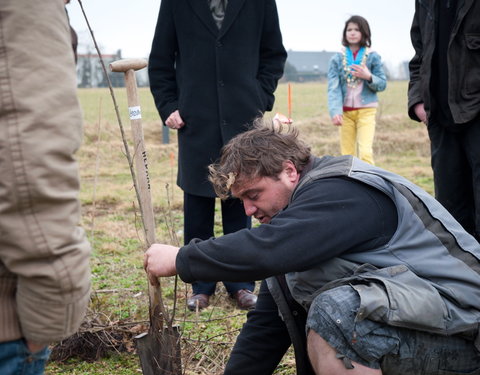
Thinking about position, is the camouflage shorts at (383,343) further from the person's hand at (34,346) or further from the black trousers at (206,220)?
the black trousers at (206,220)

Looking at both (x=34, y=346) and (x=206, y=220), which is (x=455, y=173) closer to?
(x=206, y=220)

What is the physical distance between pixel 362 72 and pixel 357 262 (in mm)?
4906

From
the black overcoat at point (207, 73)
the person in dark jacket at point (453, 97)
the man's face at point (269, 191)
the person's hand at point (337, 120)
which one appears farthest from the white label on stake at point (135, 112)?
the person's hand at point (337, 120)

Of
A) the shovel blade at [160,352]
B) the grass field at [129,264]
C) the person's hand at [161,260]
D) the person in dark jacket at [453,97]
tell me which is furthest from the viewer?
the person in dark jacket at [453,97]

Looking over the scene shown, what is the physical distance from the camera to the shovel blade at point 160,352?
10.3ft

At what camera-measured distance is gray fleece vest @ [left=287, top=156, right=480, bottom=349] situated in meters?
2.44

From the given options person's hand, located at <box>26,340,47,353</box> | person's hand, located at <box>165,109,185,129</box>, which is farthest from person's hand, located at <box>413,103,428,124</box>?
person's hand, located at <box>26,340,47,353</box>

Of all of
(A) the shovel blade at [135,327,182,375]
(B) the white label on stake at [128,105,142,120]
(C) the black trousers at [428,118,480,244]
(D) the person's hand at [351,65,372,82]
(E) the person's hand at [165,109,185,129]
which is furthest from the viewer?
(D) the person's hand at [351,65,372,82]

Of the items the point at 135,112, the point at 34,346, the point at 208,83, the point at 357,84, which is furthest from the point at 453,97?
the point at 357,84

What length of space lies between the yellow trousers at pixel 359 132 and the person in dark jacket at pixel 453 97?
303cm

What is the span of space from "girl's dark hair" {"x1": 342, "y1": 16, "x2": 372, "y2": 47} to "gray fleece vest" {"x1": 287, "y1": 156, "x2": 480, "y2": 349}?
189 inches

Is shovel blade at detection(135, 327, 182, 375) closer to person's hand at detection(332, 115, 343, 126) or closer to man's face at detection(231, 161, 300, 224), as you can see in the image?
man's face at detection(231, 161, 300, 224)

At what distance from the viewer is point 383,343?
247 cm

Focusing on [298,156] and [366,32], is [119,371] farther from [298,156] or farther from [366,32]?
[366,32]
